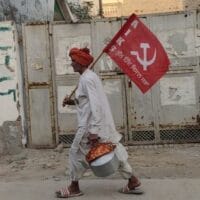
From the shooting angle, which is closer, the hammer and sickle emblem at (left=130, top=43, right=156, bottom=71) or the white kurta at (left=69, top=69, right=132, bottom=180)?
the white kurta at (left=69, top=69, right=132, bottom=180)

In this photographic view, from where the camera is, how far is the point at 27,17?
30.7 ft

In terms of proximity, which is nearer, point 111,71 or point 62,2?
point 111,71

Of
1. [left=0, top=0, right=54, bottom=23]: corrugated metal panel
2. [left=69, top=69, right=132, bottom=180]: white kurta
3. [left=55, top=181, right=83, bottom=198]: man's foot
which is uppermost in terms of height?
[left=0, top=0, right=54, bottom=23]: corrugated metal panel

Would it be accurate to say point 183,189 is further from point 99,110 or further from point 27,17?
point 27,17

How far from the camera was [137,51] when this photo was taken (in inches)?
254

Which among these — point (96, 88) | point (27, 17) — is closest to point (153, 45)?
point (96, 88)

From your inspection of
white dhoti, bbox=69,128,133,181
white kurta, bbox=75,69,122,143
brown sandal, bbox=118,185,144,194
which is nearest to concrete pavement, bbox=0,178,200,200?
brown sandal, bbox=118,185,144,194

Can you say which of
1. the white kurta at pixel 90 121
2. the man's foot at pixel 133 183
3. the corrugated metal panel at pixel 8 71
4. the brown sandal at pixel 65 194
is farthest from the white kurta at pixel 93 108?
the corrugated metal panel at pixel 8 71

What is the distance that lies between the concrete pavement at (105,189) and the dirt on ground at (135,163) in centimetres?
29

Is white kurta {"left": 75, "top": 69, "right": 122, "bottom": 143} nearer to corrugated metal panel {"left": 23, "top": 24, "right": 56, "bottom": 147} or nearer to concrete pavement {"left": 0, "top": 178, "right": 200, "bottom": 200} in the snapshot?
concrete pavement {"left": 0, "top": 178, "right": 200, "bottom": 200}

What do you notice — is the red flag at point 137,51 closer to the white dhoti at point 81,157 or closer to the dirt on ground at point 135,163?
the white dhoti at point 81,157

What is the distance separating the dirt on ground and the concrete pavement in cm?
29

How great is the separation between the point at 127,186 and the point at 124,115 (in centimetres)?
259

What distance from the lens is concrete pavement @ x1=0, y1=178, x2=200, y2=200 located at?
6047mm
